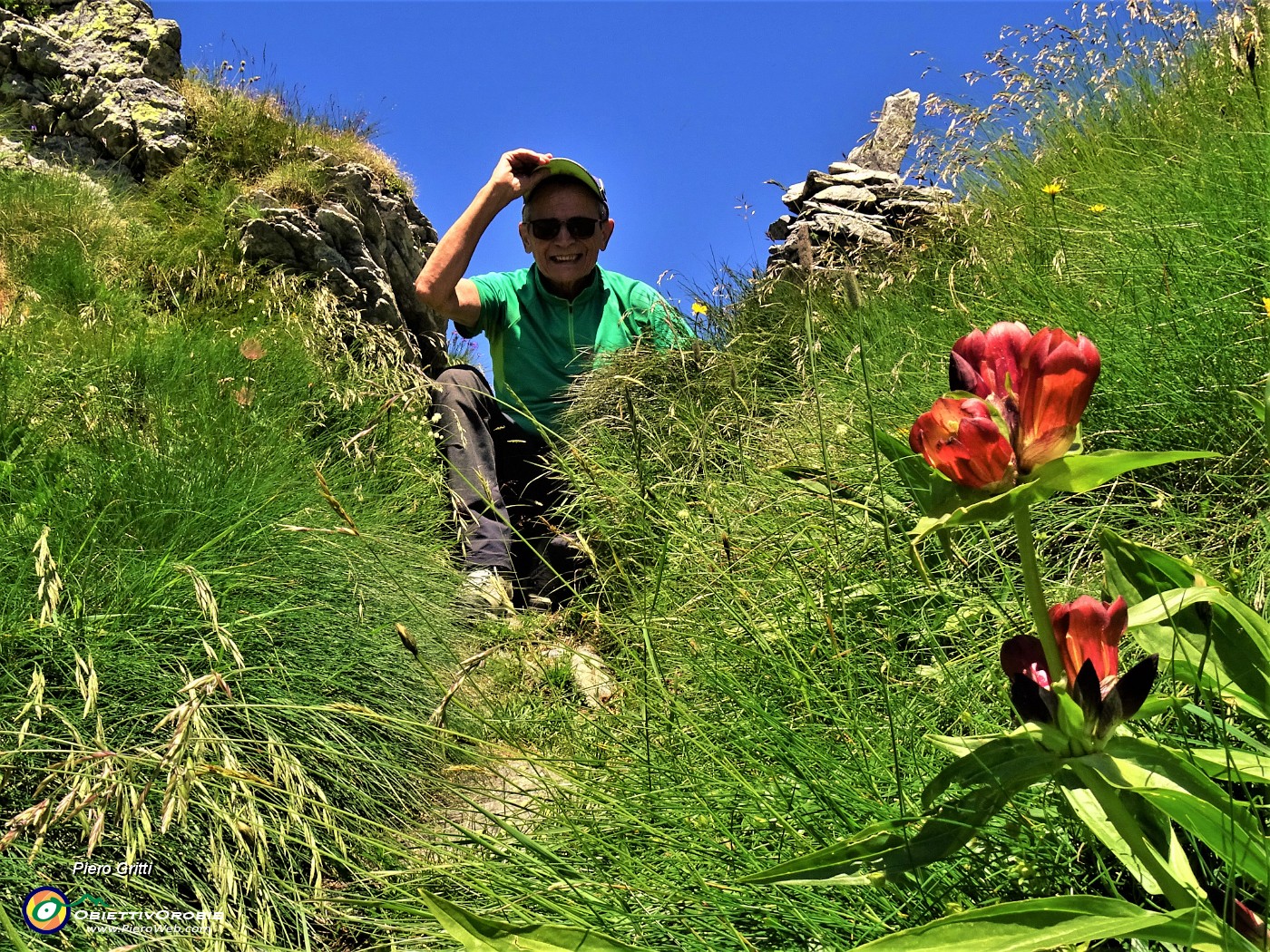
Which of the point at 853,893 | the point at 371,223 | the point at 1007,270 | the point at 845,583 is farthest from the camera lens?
the point at 371,223

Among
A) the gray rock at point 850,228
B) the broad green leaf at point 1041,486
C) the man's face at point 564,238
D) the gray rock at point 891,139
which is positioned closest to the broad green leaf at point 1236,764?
the broad green leaf at point 1041,486

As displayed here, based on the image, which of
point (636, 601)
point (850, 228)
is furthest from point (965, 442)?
point (850, 228)

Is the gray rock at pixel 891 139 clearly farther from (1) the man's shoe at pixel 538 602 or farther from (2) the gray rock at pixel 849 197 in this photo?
(1) the man's shoe at pixel 538 602

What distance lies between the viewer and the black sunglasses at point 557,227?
13.4ft

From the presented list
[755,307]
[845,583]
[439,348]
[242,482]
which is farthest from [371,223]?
[845,583]

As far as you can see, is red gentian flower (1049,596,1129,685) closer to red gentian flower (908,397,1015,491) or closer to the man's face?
red gentian flower (908,397,1015,491)

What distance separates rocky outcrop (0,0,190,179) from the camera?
6.73m

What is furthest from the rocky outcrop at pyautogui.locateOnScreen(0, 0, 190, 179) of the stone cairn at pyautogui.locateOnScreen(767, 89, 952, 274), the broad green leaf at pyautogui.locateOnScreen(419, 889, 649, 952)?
the broad green leaf at pyautogui.locateOnScreen(419, 889, 649, 952)

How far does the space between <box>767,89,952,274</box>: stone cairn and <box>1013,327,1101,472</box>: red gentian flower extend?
3649 mm

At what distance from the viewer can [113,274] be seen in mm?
4996

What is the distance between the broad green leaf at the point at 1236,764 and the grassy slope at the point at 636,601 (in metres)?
0.21

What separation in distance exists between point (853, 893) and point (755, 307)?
3.44 metres

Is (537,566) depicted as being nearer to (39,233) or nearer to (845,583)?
(845,583)

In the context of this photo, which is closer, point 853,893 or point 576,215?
point 853,893
